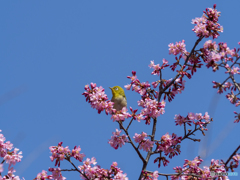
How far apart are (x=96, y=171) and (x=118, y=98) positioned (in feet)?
5.68

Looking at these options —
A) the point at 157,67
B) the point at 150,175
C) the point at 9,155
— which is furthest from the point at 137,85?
the point at 9,155

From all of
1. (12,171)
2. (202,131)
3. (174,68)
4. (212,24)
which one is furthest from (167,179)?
(212,24)

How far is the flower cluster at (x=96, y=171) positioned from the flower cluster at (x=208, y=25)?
2.81 metres

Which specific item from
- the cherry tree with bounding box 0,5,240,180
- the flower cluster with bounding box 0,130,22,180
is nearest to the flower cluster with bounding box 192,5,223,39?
the cherry tree with bounding box 0,5,240,180

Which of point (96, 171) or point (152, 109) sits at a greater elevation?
point (152, 109)

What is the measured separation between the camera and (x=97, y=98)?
5.40 m

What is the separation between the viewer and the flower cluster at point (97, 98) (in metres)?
5.40

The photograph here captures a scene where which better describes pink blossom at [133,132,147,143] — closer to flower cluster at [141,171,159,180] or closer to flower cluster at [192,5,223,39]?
flower cluster at [141,171,159,180]

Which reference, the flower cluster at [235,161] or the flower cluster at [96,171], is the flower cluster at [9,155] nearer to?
the flower cluster at [96,171]

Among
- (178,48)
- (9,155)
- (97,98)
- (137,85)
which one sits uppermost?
(178,48)

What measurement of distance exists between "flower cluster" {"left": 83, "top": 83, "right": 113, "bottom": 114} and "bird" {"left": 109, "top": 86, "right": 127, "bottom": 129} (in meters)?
1.19

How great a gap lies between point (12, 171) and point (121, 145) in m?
1.76

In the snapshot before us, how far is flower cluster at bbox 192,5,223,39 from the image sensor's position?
6067 millimetres

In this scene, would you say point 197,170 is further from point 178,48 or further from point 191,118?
point 178,48
